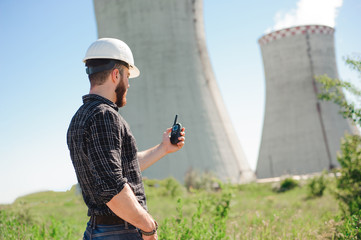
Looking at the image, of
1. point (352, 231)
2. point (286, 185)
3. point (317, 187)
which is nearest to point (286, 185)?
point (286, 185)

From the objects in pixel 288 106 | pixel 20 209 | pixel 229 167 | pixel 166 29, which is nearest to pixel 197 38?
pixel 166 29

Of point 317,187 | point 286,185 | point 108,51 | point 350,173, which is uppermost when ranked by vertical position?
point 108,51

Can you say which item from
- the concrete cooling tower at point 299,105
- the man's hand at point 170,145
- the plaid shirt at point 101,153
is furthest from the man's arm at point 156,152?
the concrete cooling tower at point 299,105

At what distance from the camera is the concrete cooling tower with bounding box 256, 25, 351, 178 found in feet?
52.7

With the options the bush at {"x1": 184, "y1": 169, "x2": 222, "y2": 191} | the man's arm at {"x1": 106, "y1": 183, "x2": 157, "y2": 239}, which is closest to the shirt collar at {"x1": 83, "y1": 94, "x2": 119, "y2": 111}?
the man's arm at {"x1": 106, "y1": 183, "x2": 157, "y2": 239}

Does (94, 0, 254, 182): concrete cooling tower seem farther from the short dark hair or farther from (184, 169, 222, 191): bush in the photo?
the short dark hair

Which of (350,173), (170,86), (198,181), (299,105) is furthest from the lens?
(299,105)

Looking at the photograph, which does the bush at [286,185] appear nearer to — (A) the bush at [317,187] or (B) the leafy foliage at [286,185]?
(B) the leafy foliage at [286,185]

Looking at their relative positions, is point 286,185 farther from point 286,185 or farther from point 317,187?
point 317,187

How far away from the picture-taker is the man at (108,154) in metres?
1.26

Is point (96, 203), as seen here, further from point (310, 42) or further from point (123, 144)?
point (310, 42)

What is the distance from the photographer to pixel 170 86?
37.7ft

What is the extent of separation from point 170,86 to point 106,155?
10290mm

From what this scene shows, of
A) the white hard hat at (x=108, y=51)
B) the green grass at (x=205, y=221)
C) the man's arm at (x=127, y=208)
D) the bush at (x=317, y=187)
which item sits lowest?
the bush at (x=317, y=187)
